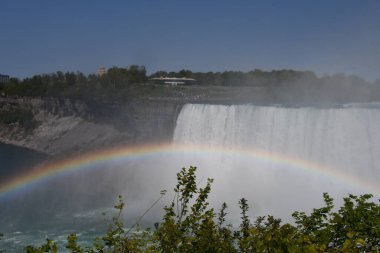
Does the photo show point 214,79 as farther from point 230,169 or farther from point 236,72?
point 230,169

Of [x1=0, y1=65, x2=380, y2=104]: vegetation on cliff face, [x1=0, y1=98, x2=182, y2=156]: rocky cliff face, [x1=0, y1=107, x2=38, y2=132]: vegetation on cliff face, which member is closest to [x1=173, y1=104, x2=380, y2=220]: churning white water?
[x1=0, y1=98, x2=182, y2=156]: rocky cliff face

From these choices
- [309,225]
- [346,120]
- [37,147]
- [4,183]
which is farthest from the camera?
[37,147]

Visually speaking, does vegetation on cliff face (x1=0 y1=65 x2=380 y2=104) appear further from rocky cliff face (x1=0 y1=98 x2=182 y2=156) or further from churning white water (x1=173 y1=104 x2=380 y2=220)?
churning white water (x1=173 y1=104 x2=380 y2=220)

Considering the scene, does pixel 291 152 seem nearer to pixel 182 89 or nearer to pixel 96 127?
pixel 96 127

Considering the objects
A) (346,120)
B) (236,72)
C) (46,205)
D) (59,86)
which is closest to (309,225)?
→ (346,120)

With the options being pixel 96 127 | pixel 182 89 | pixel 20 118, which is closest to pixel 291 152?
pixel 96 127
